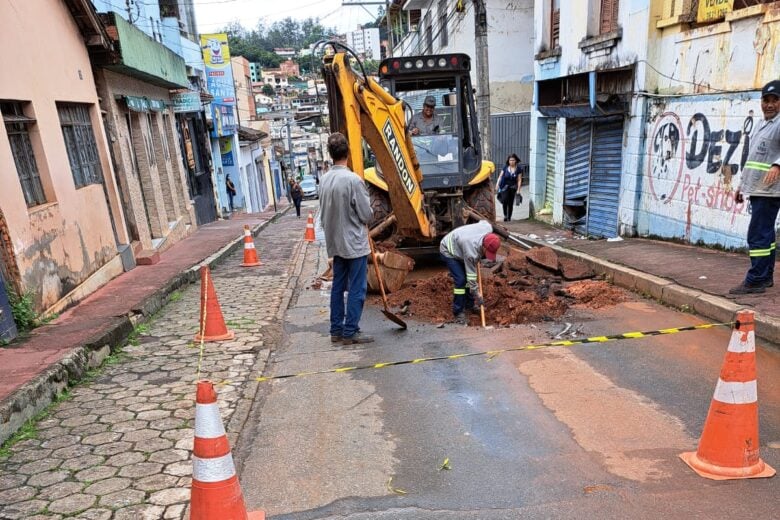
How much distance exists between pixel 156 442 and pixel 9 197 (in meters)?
3.90

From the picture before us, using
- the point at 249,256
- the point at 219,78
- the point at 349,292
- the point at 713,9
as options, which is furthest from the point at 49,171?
the point at 219,78

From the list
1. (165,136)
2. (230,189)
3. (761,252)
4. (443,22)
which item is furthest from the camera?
(443,22)

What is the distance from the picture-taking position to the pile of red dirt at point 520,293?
239 inches

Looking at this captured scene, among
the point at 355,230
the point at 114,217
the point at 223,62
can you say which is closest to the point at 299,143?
the point at 223,62

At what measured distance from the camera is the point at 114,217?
955 cm

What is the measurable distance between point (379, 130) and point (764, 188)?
3875mm

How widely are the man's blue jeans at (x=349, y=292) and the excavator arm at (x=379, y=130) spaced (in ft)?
3.32

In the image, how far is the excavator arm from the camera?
18.1 feet

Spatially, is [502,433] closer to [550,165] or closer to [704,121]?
[704,121]

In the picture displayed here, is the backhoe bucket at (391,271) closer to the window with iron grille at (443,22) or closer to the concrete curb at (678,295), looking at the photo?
the concrete curb at (678,295)

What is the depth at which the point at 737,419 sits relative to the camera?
286cm

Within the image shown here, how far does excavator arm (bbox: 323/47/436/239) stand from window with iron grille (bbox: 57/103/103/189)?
501 cm

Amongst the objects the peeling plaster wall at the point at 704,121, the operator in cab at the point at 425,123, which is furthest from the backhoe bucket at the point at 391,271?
the peeling plaster wall at the point at 704,121

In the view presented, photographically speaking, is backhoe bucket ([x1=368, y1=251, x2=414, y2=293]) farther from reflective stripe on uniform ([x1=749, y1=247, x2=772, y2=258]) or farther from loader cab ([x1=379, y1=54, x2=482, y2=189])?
reflective stripe on uniform ([x1=749, y1=247, x2=772, y2=258])
